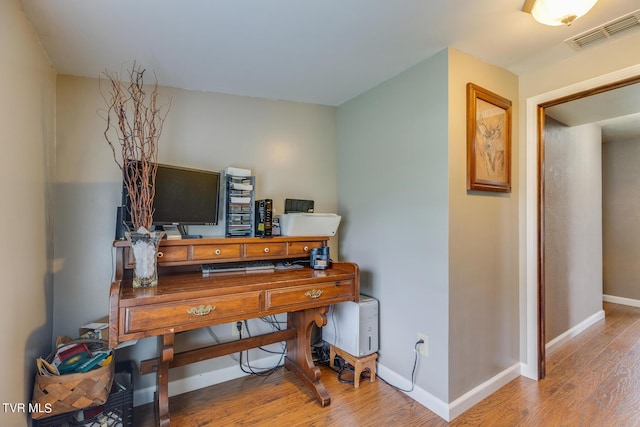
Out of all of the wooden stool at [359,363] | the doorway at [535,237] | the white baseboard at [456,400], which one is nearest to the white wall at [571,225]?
the doorway at [535,237]

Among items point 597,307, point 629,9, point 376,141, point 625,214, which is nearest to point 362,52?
→ point 376,141

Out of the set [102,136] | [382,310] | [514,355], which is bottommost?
[514,355]

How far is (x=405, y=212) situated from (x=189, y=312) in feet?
4.66

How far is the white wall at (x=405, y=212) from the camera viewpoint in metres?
1.85

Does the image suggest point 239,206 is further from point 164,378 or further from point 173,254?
point 164,378

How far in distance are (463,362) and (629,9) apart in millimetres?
2015

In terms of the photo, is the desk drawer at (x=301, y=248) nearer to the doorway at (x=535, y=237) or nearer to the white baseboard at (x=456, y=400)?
the white baseboard at (x=456, y=400)

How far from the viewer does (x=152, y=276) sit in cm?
160

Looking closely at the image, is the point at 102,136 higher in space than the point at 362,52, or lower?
lower

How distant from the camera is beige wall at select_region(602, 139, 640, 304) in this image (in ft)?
13.0

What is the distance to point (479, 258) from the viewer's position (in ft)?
6.53

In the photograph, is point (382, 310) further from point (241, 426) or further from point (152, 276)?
point (152, 276)

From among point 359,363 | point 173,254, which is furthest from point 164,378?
point 359,363

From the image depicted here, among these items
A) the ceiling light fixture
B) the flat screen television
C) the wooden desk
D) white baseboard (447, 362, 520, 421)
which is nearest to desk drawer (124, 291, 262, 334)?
the wooden desk
